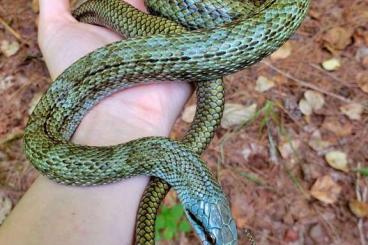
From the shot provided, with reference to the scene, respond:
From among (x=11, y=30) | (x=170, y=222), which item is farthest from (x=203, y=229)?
(x=11, y=30)

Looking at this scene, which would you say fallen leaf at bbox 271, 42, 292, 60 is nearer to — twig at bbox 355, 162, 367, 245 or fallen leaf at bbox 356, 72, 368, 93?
fallen leaf at bbox 356, 72, 368, 93

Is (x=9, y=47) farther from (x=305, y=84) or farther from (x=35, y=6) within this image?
(x=305, y=84)

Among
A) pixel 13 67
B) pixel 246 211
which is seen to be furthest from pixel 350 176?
pixel 13 67

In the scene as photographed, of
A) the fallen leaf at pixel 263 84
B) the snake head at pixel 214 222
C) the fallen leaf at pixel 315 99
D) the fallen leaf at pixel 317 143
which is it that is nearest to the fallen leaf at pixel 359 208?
the fallen leaf at pixel 317 143

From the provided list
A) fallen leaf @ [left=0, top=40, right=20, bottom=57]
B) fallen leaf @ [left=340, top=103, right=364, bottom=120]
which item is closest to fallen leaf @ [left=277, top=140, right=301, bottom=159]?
fallen leaf @ [left=340, top=103, right=364, bottom=120]

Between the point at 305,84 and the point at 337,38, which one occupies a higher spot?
the point at 337,38
